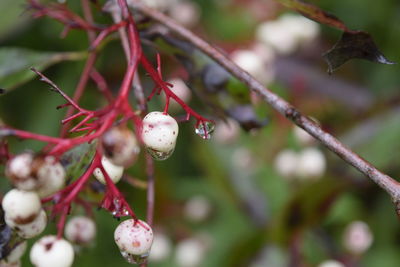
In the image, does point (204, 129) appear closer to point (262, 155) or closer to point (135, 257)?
point (135, 257)

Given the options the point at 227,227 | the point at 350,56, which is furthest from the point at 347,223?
the point at 350,56

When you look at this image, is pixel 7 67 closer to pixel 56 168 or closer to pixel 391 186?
pixel 56 168

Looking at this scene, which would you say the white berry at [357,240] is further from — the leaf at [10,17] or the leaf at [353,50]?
the leaf at [10,17]

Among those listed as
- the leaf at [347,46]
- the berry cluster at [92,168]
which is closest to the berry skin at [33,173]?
the berry cluster at [92,168]

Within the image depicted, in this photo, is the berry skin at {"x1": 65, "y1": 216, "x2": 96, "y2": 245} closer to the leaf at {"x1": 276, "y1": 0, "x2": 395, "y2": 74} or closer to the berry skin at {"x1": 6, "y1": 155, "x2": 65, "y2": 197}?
the berry skin at {"x1": 6, "y1": 155, "x2": 65, "y2": 197}

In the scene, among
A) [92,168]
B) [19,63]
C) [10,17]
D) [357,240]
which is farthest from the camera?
[10,17]

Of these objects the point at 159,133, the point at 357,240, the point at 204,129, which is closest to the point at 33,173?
the point at 159,133

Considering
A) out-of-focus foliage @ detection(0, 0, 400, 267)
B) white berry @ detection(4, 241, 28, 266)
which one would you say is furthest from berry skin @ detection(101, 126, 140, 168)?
out-of-focus foliage @ detection(0, 0, 400, 267)
